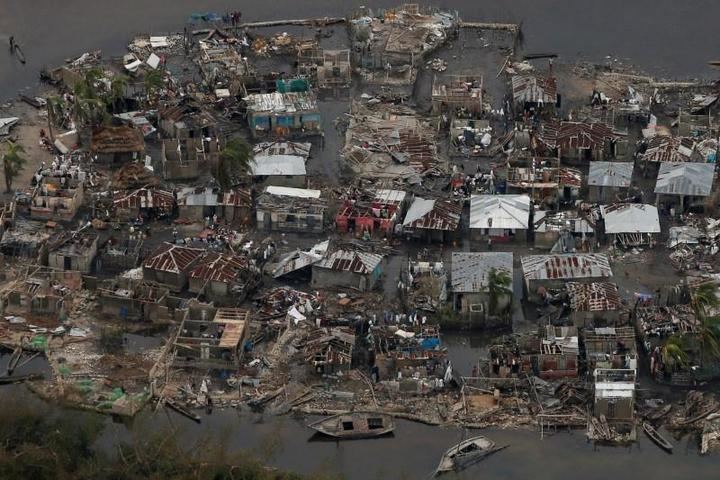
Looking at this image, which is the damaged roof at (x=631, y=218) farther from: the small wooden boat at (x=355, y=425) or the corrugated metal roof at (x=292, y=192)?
the small wooden boat at (x=355, y=425)

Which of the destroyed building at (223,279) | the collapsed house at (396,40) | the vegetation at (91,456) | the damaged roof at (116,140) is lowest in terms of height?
the vegetation at (91,456)

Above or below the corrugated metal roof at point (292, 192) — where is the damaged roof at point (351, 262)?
below

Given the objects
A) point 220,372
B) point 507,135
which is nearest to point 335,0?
point 507,135

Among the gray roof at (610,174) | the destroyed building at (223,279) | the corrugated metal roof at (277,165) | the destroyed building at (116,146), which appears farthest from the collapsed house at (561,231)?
the destroyed building at (116,146)

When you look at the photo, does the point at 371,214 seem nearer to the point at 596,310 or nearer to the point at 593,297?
the point at 593,297

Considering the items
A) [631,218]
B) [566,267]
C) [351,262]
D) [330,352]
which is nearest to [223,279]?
[351,262]

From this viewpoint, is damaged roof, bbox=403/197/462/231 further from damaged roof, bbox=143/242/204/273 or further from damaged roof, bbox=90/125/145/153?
damaged roof, bbox=90/125/145/153
